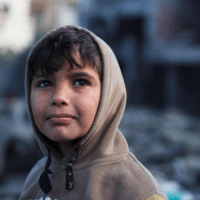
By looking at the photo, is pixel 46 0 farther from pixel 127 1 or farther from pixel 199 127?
pixel 199 127

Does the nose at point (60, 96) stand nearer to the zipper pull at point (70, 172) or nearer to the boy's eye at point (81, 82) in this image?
the boy's eye at point (81, 82)

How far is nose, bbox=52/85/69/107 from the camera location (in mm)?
1337

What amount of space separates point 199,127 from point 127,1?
11.8m

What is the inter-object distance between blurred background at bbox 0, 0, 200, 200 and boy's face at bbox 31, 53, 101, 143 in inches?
51.7

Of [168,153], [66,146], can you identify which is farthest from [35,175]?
[168,153]

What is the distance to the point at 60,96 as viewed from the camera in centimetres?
134

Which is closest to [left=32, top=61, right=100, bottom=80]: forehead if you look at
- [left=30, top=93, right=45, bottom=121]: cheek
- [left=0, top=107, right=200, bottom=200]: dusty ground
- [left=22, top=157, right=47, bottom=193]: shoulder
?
[left=30, top=93, right=45, bottom=121]: cheek

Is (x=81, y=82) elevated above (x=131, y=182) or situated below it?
above

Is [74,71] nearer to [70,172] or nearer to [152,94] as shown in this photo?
[70,172]

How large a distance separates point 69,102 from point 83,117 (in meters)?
0.10

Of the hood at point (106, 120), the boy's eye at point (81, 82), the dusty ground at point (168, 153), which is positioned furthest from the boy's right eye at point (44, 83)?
the dusty ground at point (168, 153)

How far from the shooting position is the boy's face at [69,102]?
4.47ft

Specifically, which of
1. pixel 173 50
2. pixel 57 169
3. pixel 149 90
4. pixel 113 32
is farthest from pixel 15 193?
pixel 113 32

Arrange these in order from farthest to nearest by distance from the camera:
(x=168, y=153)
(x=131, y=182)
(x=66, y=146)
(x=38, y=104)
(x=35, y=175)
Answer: (x=168, y=153) < (x=35, y=175) < (x=66, y=146) < (x=38, y=104) < (x=131, y=182)
